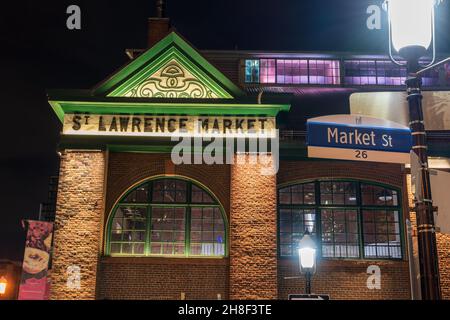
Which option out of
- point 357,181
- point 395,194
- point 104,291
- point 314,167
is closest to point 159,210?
point 104,291

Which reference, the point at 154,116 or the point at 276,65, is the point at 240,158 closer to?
the point at 154,116

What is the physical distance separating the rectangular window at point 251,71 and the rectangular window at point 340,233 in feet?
26.5

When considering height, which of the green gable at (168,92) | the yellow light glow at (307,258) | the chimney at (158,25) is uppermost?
the chimney at (158,25)

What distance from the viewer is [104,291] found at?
1648cm

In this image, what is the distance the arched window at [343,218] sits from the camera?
17484 millimetres

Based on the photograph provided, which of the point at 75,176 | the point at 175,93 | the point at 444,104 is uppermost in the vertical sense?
the point at 175,93

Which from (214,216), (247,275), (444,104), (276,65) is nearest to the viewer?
(444,104)

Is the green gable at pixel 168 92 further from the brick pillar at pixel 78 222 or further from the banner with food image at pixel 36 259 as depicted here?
the banner with food image at pixel 36 259

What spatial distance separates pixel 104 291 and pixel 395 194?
376 inches

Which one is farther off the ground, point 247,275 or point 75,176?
point 75,176

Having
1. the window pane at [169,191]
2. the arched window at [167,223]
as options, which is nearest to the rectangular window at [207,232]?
the arched window at [167,223]

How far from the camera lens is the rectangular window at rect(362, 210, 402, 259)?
57.3ft

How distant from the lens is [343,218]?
58.0 feet

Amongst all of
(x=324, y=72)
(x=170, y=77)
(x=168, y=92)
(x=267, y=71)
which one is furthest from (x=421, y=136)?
(x=267, y=71)
